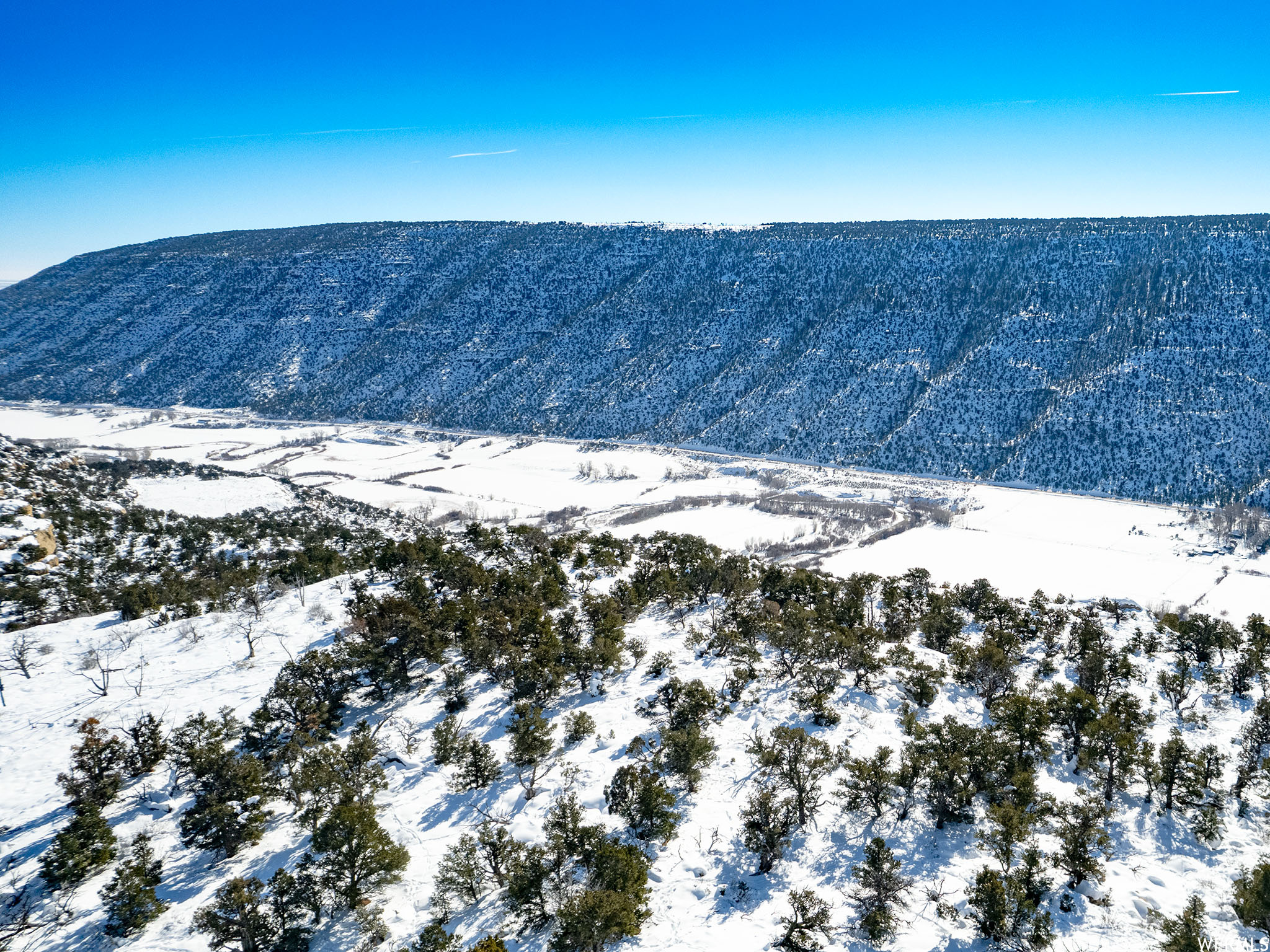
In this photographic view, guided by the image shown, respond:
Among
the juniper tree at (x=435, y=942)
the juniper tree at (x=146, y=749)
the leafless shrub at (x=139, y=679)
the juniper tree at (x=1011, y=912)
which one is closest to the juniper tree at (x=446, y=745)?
the juniper tree at (x=435, y=942)

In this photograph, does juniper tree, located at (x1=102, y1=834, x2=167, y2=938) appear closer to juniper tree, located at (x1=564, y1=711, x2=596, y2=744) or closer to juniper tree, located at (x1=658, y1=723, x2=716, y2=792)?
juniper tree, located at (x1=564, y1=711, x2=596, y2=744)

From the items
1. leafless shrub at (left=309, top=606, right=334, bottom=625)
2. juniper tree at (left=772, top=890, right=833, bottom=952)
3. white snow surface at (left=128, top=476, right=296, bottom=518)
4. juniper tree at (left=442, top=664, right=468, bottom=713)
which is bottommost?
juniper tree at (left=772, top=890, right=833, bottom=952)

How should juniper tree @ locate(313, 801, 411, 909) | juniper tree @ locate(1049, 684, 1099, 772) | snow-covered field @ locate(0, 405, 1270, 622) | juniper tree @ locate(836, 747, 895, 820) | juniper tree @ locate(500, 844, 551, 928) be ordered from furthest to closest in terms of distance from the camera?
snow-covered field @ locate(0, 405, 1270, 622), juniper tree @ locate(1049, 684, 1099, 772), juniper tree @ locate(836, 747, 895, 820), juniper tree @ locate(313, 801, 411, 909), juniper tree @ locate(500, 844, 551, 928)

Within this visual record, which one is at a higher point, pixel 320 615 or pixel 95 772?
pixel 95 772

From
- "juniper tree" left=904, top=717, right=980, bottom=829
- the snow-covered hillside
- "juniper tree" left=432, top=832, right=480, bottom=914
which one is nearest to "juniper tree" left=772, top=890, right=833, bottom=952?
the snow-covered hillside

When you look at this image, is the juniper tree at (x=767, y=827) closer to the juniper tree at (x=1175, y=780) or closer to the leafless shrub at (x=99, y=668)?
the juniper tree at (x=1175, y=780)

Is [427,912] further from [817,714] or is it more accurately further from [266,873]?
[817,714]

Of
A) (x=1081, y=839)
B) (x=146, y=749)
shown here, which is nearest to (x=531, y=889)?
(x=146, y=749)

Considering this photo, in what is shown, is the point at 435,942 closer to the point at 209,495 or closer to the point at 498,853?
the point at 498,853
